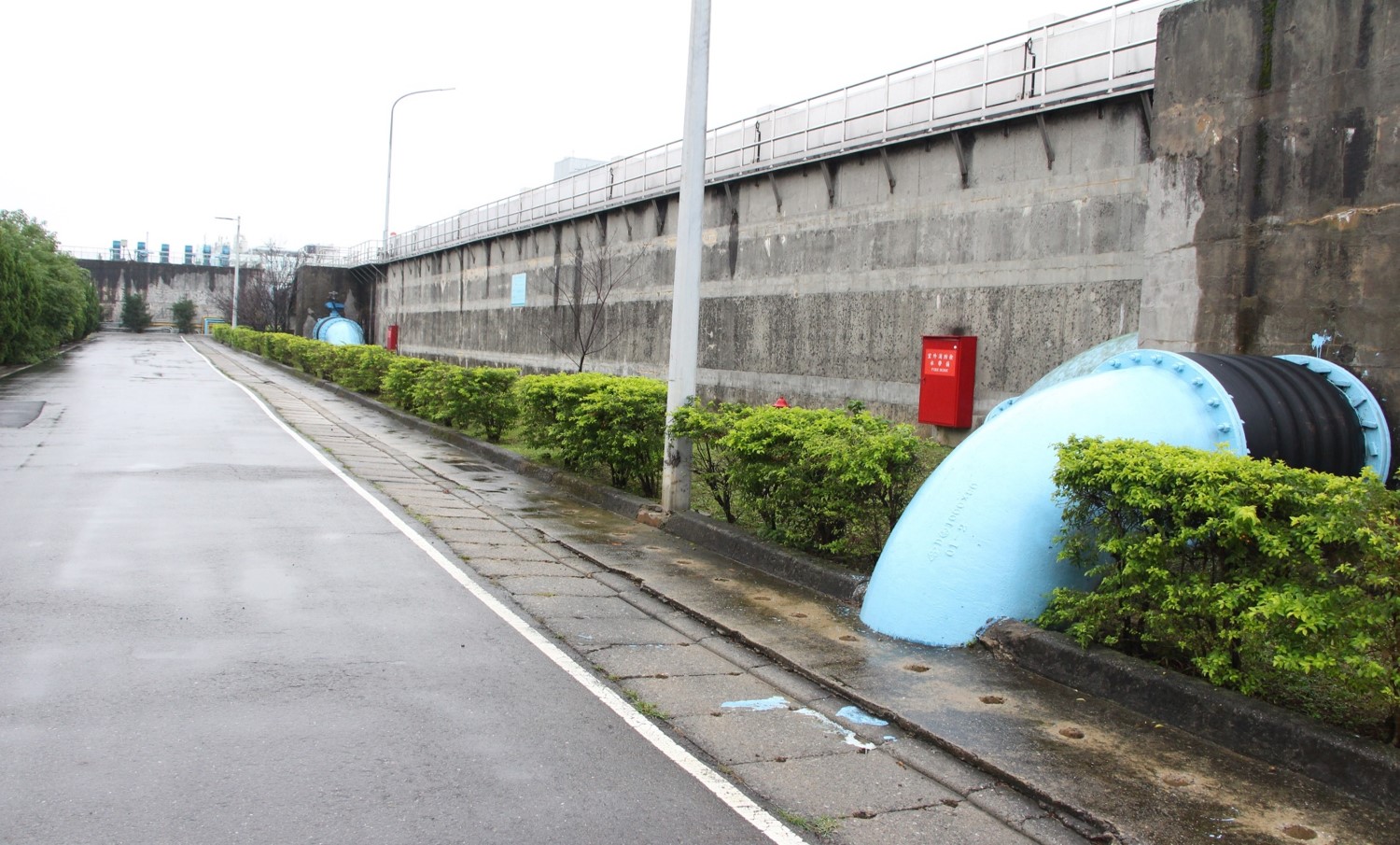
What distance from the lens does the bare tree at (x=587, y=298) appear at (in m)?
26.2

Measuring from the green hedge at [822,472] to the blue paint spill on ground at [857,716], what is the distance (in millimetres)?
2439

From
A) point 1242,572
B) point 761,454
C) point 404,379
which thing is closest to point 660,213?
point 404,379

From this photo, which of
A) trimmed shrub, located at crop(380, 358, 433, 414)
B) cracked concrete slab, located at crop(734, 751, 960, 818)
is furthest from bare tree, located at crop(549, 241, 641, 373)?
cracked concrete slab, located at crop(734, 751, 960, 818)

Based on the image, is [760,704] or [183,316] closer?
[760,704]

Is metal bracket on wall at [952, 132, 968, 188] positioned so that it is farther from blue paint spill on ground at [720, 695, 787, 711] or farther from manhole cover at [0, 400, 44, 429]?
manhole cover at [0, 400, 44, 429]

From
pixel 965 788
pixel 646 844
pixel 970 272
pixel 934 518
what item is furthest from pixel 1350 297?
pixel 970 272

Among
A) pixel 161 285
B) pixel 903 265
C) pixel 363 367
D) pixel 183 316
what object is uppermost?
pixel 161 285

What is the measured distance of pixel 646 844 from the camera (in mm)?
3816

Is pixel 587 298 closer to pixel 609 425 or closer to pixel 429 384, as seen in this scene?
pixel 429 384

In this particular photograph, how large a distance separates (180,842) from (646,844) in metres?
1.57

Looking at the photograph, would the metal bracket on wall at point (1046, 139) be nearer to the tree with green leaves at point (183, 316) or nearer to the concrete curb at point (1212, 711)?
the concrete curb at point (1212, 711)

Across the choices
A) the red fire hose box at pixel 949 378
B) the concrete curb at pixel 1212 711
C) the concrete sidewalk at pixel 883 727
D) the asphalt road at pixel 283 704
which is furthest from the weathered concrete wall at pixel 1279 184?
the asphalt road at pixel 283 704

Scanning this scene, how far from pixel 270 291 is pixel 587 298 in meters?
51.7

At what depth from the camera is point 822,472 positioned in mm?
8188
